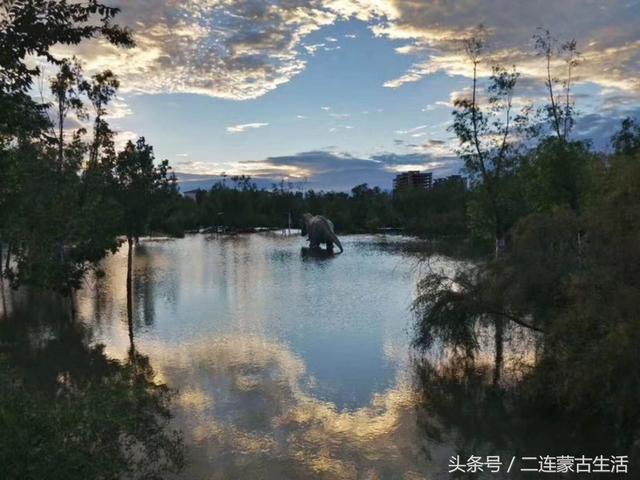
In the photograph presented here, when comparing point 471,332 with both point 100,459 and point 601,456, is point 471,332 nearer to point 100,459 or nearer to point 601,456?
point 601,456

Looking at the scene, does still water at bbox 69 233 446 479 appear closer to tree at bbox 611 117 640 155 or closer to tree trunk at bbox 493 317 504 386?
tree trunk at bbox 493 317 504 386

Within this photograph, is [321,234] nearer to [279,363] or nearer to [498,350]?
[279,363]

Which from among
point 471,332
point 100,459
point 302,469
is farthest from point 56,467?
point 471,332

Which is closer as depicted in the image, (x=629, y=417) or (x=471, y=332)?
(x=629, y=417)

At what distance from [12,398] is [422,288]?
10.2 m

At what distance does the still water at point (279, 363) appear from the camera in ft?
32.4

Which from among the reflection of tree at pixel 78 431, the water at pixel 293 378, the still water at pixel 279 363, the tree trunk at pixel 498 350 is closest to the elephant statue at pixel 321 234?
the still water at pixel 279 363

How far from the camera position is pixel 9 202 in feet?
50.1

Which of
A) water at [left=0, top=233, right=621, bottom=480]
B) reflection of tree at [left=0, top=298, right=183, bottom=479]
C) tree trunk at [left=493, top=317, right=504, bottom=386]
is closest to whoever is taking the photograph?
reflection of tree at [left=0, top=298, right=183, bottom=479]

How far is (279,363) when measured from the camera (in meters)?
15.3

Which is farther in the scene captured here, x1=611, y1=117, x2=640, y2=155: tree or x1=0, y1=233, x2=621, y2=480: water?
x1=611, y1=117, x2=640, y2=155: tree

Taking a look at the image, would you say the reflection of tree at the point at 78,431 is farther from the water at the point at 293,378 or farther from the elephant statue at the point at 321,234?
the elephant statue at the point at 321,234

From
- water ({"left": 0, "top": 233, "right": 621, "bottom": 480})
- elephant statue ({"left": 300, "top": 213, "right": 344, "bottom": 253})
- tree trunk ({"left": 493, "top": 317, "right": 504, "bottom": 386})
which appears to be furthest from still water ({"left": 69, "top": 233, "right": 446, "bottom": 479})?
elephant statue ({"left": 300, "top": 213, "right": 344, "bottom": 253})

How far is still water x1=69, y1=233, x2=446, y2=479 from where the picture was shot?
9.88 m
